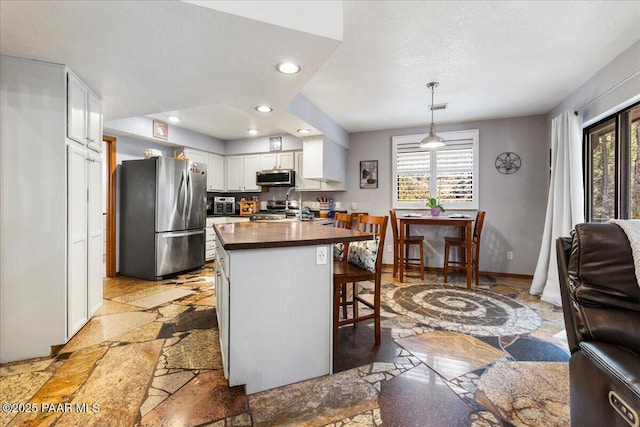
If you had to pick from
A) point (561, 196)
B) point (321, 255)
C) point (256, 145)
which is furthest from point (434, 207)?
point (256, 145)

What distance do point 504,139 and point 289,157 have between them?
346 cm

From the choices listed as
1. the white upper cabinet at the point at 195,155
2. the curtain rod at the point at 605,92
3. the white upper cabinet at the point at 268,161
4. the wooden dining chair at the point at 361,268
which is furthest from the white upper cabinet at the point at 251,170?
the curtain rod at the point at 605,92

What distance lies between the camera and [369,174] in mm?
5234

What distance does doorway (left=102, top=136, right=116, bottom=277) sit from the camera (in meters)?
4.19

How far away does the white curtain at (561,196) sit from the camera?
3170 millimetres

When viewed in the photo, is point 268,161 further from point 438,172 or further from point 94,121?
point 94,121

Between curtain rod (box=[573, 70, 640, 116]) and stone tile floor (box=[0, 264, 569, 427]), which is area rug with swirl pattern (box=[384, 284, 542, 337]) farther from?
curtain rod (box=[573, 70, 640, 116])

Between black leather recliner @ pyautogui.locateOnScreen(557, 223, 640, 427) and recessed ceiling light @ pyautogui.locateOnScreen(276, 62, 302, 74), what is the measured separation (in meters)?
1.93

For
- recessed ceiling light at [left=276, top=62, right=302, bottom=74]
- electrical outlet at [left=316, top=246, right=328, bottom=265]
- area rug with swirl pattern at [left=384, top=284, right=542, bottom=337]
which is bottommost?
area rug with swirl pattern at [left=384, top=284, right=542, bottom=337]

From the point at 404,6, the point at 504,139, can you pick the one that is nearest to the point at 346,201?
the point at 504,139

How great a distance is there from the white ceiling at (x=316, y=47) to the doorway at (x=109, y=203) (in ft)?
4.08

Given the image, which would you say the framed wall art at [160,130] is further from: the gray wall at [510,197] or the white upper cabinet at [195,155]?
the gray wall at [510,197]

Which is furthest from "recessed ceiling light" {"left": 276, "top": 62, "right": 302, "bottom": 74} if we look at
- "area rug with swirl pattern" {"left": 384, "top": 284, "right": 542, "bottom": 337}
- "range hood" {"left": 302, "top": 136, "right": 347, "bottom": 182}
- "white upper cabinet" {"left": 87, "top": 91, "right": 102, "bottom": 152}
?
"area rug with swirl pattern" {"left": 384, "top": 284, "right": 542, "bottom": 337}

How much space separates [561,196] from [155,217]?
509cm
